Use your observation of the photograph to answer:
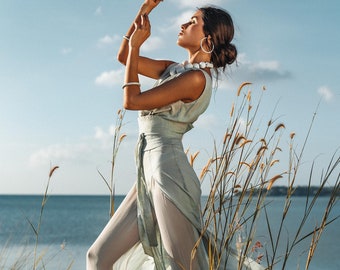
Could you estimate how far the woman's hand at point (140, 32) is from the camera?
246 centimetres

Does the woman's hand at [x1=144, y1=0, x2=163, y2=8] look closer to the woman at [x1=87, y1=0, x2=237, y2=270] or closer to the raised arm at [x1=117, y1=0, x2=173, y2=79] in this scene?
the woman at [x1=87, y1=0, x2=237, y2=270]

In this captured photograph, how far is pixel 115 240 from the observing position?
255 centimetres

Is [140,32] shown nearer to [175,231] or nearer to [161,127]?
[161,127]

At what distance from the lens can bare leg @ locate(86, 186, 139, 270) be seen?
254 cm

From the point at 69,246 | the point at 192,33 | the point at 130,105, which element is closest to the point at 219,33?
the point at 192,33

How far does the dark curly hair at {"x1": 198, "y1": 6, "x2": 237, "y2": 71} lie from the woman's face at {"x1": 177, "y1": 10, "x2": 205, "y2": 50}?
0.07 feet

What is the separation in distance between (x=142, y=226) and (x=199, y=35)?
0.85m

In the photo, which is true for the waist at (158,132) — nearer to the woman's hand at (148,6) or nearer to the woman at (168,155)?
the woman at (168,155)

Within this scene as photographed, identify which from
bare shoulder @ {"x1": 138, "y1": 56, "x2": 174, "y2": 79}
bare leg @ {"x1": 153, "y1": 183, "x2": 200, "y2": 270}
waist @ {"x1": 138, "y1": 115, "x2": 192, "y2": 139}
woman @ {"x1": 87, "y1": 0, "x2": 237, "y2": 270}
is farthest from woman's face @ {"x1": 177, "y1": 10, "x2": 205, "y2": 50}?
bare leg @ {"x1": 153, "y1": 183, "x2": 200, "y2": 270}

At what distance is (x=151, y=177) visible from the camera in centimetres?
250

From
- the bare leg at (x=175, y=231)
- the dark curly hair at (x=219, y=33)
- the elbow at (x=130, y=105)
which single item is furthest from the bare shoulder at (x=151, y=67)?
the bare leg at (x=175, y=231)

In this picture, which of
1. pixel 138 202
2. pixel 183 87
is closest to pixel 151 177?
pixel 138 202

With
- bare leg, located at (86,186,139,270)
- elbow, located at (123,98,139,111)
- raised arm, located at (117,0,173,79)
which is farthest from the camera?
raised arm, located at (117,0,173,79)

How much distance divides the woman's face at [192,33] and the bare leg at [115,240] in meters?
0.73
